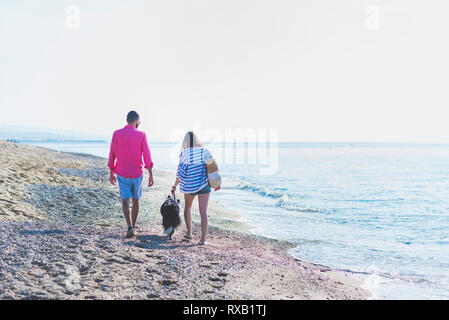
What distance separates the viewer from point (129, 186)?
6309 millimetres

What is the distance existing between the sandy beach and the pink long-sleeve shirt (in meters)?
1.14

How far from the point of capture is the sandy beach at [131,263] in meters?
4.29

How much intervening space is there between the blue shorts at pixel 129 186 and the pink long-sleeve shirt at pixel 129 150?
9cm

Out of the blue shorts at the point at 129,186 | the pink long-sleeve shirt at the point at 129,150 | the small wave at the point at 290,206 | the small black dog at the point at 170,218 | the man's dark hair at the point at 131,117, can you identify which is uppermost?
the man's dark hair at the point at 131,117

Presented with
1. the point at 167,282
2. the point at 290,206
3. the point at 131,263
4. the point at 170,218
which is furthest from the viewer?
the point at 290,206

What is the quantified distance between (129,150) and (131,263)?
6.28 ft

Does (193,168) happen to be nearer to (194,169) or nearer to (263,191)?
(194,169)

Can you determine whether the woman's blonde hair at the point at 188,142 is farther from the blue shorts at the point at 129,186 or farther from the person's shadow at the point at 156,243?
the person's shadow at the point at 156,243

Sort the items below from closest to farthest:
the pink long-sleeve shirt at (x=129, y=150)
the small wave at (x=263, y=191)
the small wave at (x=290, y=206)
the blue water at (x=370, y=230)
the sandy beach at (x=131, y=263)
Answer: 1. the sandy beach at (x=131, y=263)
2. the pink long-sleeve shirt at (x=129, y=150)
3. the blue water at (x=370, y=230)
4. the small wave at (x=290, y=206)
5. the small wave at (x=263, y=191)

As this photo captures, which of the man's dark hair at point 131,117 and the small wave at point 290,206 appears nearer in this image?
the man's dark hair at point 131,117

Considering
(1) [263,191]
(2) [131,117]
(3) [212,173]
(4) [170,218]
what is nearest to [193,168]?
(3) [212,173]

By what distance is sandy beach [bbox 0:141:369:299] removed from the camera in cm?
429

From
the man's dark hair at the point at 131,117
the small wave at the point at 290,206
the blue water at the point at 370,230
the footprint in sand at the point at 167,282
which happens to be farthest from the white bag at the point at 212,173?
the small wave at the point at 290,206
